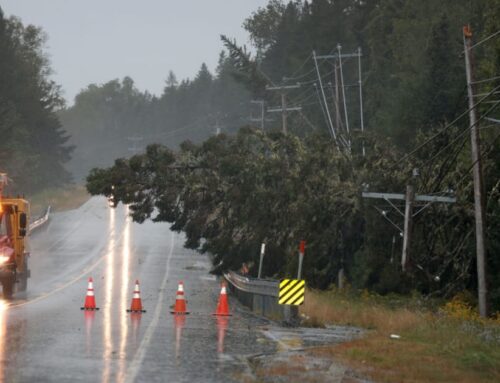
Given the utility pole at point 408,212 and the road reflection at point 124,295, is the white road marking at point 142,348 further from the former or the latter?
the utility pole at point 408,212

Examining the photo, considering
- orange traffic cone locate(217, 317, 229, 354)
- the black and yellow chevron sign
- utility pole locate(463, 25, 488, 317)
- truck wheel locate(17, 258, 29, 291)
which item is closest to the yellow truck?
truck wheel locate(17, 258, 29, 291)

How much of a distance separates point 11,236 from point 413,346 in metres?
17.5

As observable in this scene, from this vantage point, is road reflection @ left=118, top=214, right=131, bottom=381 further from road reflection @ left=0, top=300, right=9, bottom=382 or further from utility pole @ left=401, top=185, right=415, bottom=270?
utility pole @ left=401, top=185, right=415, bottom=270

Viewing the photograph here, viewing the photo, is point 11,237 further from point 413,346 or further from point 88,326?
point 413,346

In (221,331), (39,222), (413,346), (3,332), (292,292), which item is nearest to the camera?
(413,346)

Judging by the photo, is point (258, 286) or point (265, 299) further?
point (258, 286)

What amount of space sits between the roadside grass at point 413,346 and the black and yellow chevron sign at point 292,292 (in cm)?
102

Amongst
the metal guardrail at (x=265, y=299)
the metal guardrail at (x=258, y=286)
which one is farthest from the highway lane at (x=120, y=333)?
the metal guardrail at (x=258, y=286)

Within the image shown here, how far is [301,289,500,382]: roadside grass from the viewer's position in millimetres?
16358

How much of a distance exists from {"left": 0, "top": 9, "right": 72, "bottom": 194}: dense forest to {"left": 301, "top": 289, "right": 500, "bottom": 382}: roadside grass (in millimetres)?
A: 71806

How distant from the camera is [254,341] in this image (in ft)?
68.2

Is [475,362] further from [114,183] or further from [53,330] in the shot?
[114,183]

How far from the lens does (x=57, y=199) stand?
112m

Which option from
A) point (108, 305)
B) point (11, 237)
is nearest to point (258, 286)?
point (108, 305)
